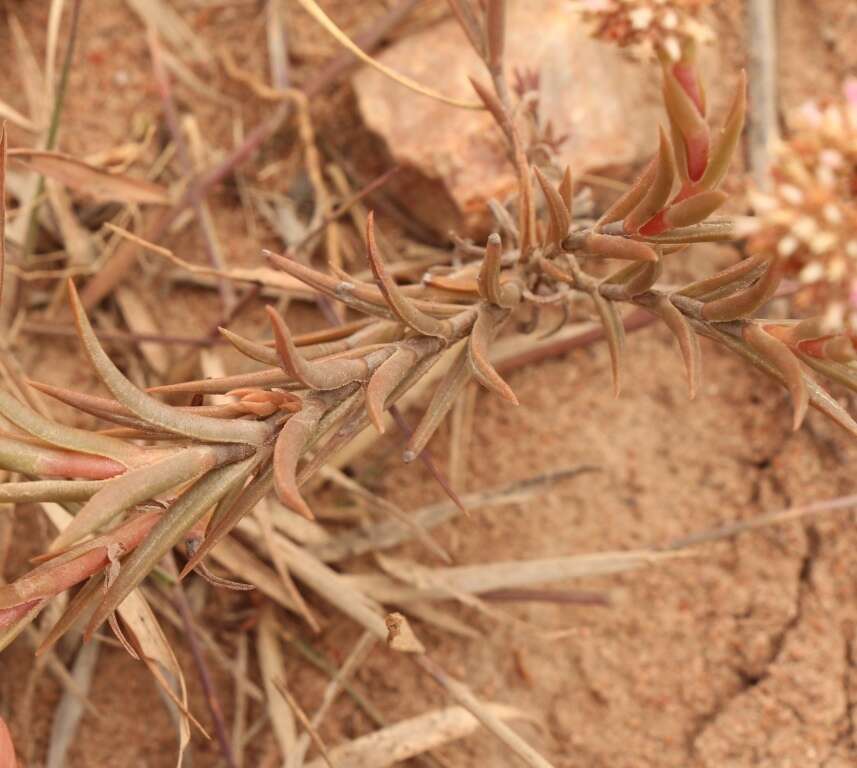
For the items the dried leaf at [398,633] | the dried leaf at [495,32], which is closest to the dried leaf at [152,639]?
the dried leaf at [398,633]

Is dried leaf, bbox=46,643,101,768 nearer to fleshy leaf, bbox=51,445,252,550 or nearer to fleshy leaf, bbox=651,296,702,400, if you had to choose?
fleshy leaf, bbox=51,445,252,550

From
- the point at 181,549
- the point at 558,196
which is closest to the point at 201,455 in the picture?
the point at 558,196

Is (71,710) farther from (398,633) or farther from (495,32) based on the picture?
(495,32)

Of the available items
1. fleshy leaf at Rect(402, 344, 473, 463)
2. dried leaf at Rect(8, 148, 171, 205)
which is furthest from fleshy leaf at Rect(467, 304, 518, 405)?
dried leaf at Rect(8, 148, 171, 205)

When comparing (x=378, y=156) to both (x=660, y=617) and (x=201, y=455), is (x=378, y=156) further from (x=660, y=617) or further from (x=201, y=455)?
(x=201, y=455)

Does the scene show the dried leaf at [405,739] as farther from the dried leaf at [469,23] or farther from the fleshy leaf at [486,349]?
the dried leaf at [469,23]

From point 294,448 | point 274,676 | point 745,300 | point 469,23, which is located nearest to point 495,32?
point 469,23
